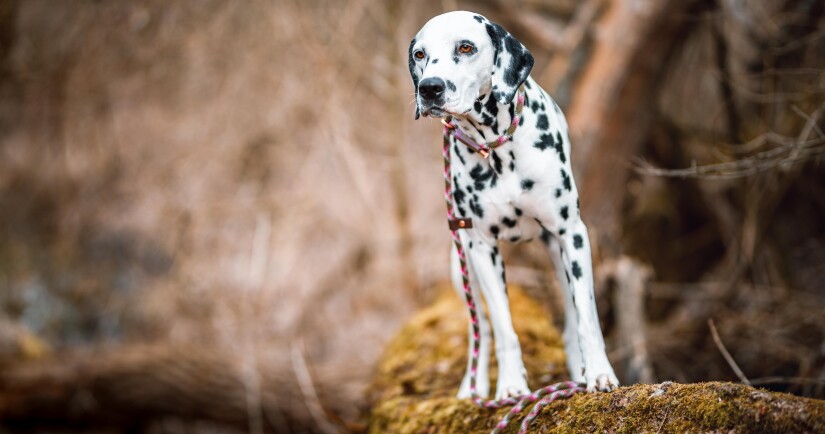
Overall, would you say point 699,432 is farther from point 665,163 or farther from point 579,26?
point 665,163

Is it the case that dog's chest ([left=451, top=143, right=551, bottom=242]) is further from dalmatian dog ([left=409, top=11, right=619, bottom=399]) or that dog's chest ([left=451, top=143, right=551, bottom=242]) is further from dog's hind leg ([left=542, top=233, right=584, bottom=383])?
dog's hind leg ([left=542, top=233, right=584, bottom=383])

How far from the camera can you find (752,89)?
29.2 feet

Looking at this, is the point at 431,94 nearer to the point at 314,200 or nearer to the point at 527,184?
the point at 527,184

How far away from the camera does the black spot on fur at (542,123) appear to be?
3725 millimetres

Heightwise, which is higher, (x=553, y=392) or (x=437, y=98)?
(x=437, y=98)

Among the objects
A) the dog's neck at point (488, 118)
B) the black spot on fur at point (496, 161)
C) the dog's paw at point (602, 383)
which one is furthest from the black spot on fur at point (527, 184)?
the dog's paw at point (602, 383)

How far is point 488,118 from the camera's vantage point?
11.9ft

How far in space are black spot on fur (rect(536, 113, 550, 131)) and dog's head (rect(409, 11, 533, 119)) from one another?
28cm

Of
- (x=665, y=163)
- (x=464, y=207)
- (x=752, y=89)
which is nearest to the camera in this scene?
(x=464, y=207)

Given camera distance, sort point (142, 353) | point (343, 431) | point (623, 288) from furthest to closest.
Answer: point (142, 353) → point (623, 288) → point (343, 431)

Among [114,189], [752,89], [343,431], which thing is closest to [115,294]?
[114,189]

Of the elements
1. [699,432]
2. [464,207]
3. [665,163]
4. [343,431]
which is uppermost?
[665,163]

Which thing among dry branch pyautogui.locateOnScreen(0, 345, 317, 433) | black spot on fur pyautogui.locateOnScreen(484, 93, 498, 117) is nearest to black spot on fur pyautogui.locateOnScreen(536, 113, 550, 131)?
black spot on fur pyautogui.locateOnScreen(484, 93, 498, 117)

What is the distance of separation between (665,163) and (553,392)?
697cm
